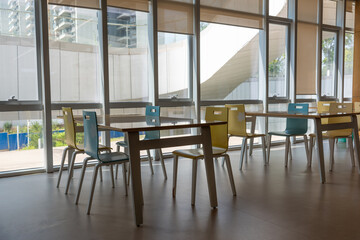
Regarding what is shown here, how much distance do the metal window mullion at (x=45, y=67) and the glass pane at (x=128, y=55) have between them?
895mm

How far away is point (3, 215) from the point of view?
2.89 meters

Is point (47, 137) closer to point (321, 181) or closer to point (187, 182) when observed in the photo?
point (187, 182)

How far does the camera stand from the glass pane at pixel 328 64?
26.0 feet

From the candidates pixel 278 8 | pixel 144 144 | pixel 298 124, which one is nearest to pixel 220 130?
pixel 144 144

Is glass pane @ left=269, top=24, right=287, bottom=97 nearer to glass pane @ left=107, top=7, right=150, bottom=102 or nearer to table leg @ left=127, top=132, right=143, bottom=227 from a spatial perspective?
glass pane @ left=107, top=7, right=150, bottom=102

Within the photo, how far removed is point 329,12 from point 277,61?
2120 millimetres

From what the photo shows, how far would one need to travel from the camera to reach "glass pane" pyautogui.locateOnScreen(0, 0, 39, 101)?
4340mm

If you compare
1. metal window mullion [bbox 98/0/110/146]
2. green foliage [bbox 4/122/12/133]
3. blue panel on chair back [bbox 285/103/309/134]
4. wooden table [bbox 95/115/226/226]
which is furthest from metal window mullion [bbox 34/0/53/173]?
blue panel on chair back [bbox 285/103/309/134]

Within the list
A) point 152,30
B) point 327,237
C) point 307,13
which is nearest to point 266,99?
point 307,13

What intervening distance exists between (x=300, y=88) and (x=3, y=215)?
6.17 metres

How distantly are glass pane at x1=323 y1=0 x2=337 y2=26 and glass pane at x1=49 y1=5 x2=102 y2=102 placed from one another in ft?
17.7

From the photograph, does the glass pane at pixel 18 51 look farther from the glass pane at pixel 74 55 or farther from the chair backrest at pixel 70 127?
the chair backrest at pixel 70 127

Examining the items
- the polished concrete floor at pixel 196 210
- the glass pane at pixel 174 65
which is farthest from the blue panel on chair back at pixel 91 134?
the glass pane at pixel 174 65

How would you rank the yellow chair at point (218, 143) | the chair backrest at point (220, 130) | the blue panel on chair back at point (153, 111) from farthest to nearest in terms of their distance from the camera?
the blue panel on chair back at point (153, 111) → the chair backrest at point (220, 130) → the yellow chair at point (218, 143)
